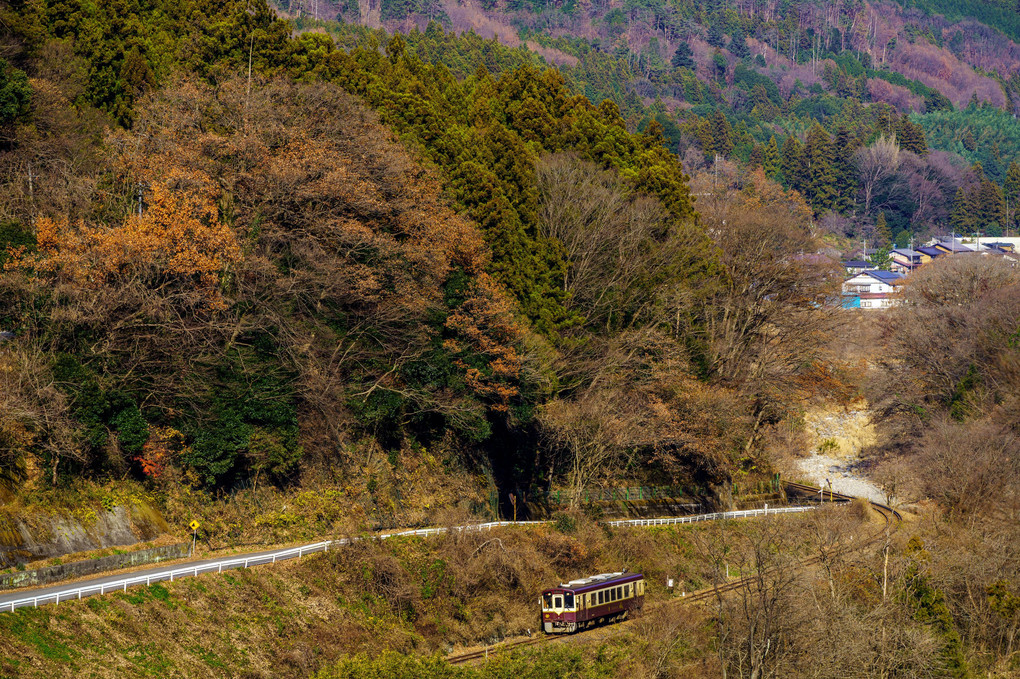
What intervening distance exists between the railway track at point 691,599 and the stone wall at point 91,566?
836 centimetres

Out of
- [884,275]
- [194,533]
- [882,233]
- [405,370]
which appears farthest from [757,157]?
[194,533]

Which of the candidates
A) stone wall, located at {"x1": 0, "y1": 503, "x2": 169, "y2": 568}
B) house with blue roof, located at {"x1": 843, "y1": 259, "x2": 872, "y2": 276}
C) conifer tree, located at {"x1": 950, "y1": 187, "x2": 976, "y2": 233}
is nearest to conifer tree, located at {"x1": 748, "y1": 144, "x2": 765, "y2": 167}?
house with blue roof, located at {"x1": 843, "y1": 259, "x2": 872, "y2": 276}

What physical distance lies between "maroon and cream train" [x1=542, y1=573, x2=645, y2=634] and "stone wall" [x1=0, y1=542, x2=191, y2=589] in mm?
11058

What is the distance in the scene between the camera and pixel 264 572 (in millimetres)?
32469

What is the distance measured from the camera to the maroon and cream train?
36.4 meters

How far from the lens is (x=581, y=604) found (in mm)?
36469

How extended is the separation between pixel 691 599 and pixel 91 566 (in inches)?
831

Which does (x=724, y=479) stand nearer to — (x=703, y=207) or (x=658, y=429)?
(x=658, y=429)

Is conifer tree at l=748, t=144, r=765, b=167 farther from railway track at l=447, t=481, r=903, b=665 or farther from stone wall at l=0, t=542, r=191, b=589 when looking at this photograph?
stone wall at l=0, t=542, r=191, b=589

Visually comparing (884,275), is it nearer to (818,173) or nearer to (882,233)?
(818,173)

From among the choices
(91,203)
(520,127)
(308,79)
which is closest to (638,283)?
(520,127)

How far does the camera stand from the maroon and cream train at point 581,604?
1432 inches

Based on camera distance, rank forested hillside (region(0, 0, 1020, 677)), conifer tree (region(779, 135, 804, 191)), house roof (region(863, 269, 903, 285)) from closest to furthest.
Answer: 1. forested hillside (region(0, 0, 1020, 677))
2. house roof (region(863, 269, 903, 285))
3. conifer tree (region(779, 135, 804, 191))

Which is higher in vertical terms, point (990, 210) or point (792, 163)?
point (792, 163)
